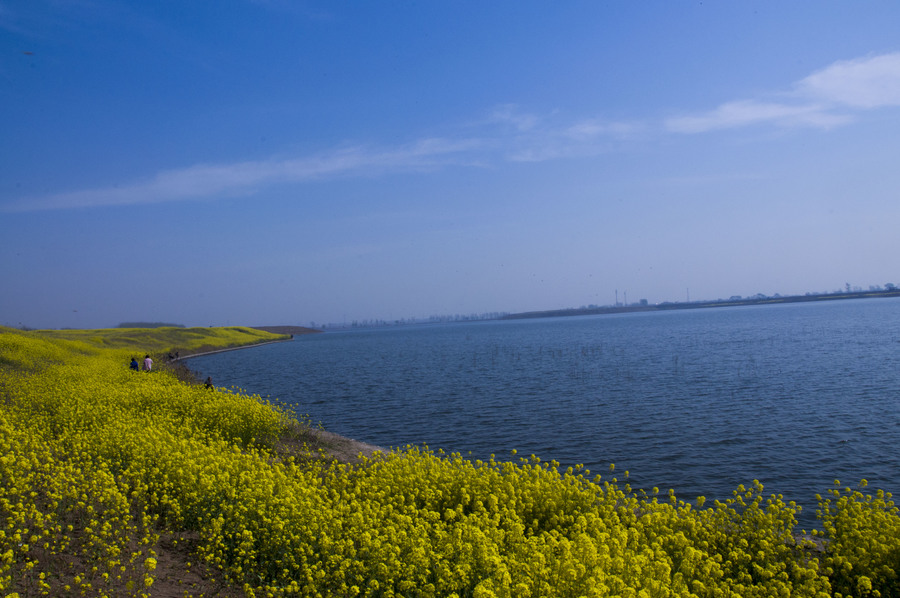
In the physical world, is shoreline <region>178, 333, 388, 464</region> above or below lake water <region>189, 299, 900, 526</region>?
above

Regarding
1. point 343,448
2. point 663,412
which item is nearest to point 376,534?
point 343,448

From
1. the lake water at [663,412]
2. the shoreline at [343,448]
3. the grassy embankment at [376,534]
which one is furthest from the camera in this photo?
the shoreline at [343,448]

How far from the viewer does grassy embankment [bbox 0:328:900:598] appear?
7.49 metres

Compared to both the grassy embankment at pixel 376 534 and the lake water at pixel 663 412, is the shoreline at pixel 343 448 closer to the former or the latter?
the lake water at pixel 663 412

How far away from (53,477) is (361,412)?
72.3ft

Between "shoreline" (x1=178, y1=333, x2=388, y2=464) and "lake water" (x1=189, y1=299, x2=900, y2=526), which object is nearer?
"lake water" (x1=189, y1=299, x2=900, y2=526)

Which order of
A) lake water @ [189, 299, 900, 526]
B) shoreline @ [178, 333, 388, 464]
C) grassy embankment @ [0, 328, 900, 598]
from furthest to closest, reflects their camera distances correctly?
shoreline @ [178, 333, 388, 464] → lake water @ [189, 299, 900, 526] → grassy embankment @ [0, 328, 900, 598]

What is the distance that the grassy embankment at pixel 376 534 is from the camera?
749 cm

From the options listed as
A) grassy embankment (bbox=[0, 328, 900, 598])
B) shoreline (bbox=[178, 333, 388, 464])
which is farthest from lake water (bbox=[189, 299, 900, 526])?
grassy embankment (bbox=[0, 328, 900, 598])

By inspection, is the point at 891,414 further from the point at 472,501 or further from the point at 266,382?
the point at 266,382

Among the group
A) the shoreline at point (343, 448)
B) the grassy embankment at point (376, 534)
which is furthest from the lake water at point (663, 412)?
the grassy embankment at point (376, 534)

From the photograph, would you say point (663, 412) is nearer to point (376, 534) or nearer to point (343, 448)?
point (343, 448)

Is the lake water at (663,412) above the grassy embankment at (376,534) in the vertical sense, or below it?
below

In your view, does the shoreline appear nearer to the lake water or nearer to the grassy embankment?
the lake water
